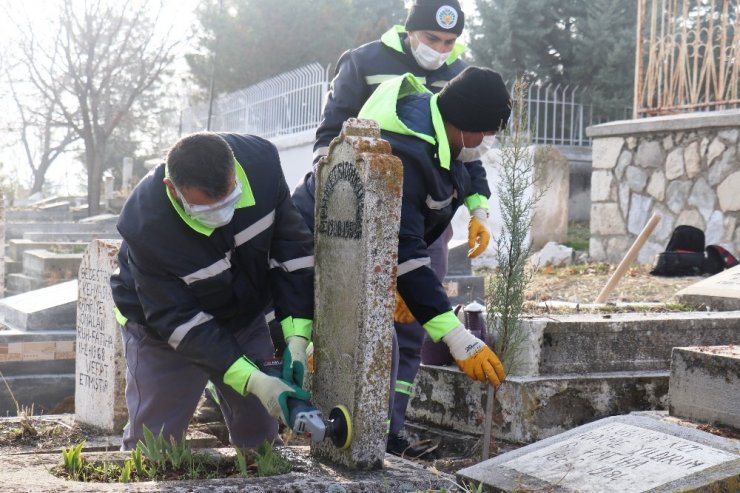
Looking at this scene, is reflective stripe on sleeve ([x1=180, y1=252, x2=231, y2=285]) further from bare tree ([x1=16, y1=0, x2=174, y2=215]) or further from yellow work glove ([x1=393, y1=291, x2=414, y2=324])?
bare tree ([x1=16, y1=0, x2=174, y2=215])

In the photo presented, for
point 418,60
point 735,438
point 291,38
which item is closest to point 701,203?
point 418,60

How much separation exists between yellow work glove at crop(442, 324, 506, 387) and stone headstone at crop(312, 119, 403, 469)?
37 cm

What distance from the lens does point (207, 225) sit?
11.6 feet

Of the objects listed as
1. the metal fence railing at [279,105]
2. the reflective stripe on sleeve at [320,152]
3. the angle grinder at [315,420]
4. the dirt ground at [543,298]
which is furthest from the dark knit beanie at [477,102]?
the metal fence railing at [279,105]

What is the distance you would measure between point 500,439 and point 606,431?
1.07 meters

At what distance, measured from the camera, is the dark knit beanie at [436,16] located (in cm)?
470

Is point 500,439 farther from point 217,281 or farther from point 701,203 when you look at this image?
point 701,203

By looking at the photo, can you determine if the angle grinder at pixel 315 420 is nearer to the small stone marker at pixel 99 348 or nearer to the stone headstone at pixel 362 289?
the stone headstone at pixel 362 289

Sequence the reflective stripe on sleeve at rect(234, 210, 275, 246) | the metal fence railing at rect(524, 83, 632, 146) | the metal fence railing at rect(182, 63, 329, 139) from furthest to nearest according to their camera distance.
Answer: the metal fence railing at rect(182, 63, 329, 139) → the metal fence railing at rect(524, 83, 632, 146) → the reflective stripe on sleeve at rect(234, 210, 275, 246)

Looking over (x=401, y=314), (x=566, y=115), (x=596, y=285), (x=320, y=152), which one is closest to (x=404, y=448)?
(x=401, y=314)

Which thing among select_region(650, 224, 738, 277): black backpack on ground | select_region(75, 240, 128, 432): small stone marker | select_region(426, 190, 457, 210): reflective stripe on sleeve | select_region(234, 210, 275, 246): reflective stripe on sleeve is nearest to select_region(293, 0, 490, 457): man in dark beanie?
select_region(426, 190, 457, 210): reflective stripe on sleeve

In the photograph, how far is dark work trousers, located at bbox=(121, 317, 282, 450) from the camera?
4.05 meters

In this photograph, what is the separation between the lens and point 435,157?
12.9ft

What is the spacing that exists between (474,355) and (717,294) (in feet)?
8.08
